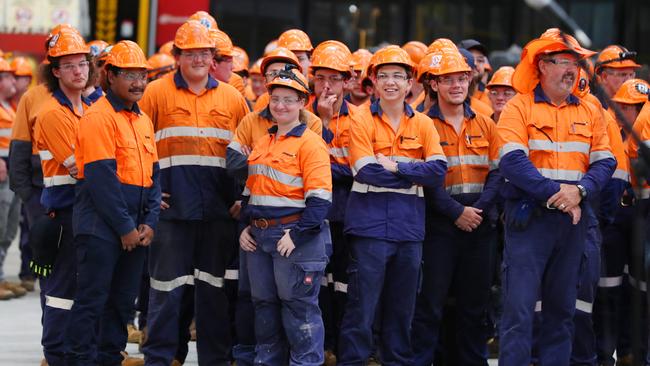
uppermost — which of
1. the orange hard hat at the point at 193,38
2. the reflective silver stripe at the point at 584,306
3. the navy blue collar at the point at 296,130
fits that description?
the orange hard hat at the point at 193,38

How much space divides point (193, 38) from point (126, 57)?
62 cm

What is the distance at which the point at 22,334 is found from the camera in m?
10.3

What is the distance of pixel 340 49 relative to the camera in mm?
8727

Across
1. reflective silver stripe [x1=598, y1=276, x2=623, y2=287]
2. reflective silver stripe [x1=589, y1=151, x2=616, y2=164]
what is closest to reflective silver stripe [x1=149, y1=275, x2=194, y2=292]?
reflective silver stripe [x1=589, y1=151, x2=616, y2=164]

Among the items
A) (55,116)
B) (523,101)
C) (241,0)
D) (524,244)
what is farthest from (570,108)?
(241,0)

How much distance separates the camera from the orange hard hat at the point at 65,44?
27.1ft

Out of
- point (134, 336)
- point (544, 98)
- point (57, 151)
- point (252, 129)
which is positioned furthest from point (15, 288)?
point (544, 98)

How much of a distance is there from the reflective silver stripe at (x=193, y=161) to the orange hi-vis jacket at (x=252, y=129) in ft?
0.85

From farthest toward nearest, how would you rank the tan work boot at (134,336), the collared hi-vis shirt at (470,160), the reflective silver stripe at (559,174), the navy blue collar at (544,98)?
the tan work boot at (134,336) → the collared hi-vis shirt at (470,160) → the navy blue collar at (544,98) → the reflective silver stripe at (559,174)

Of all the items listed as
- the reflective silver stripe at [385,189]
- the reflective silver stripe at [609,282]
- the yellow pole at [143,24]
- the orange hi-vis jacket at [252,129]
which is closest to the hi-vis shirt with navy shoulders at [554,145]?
the reflective silver stripe at [385,189]

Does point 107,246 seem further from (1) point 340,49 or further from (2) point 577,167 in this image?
(2) point 577,167

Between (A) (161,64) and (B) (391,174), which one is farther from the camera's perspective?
(A) (161,64)

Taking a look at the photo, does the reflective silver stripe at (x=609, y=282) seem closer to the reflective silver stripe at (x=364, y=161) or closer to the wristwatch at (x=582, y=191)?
the wristwatch at (x=582, y=191)

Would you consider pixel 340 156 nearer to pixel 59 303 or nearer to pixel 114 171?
pixel 114 171
